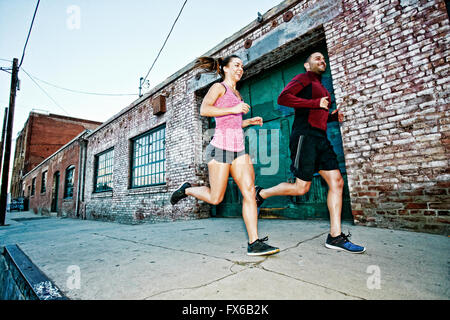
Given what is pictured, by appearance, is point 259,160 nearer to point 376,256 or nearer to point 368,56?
point 368,56

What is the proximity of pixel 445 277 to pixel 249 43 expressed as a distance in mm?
4575

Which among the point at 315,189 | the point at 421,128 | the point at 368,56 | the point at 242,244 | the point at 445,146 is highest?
the point at 368,56

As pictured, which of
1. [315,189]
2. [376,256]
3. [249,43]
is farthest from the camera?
[249,43]

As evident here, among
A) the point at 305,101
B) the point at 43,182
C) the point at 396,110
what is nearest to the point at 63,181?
the point at 43,182

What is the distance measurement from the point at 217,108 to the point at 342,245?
5.09 ft

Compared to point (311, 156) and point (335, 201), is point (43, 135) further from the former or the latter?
point (335, 201)

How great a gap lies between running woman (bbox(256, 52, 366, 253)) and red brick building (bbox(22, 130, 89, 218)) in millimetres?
11085

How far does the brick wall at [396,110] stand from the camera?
2.51m

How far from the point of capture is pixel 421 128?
2.60 metres

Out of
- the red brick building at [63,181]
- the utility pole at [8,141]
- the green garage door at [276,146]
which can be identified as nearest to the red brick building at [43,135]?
the red brick building at [63,181]

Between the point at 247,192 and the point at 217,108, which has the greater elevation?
the point at 217,108

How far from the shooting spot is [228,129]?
191 cm

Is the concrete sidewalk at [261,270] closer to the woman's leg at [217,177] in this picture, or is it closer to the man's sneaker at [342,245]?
the man's sneaker at [342,245]
